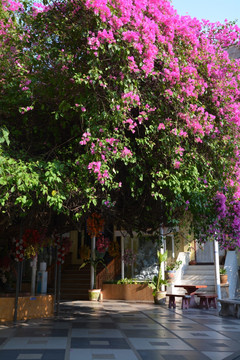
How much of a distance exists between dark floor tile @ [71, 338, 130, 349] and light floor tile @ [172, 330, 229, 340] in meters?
1.34

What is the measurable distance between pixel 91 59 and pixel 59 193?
2.15 meters

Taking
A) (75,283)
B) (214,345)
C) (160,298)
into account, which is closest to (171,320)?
(214,345)

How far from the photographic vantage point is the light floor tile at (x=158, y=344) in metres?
5.70

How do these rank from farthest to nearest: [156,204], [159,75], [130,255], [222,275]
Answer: [130,255]
[222,275]
[156,204]
[159,75]

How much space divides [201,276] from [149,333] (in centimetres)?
817

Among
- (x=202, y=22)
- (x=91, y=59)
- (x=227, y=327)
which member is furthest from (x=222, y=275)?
(x=91, y=59)

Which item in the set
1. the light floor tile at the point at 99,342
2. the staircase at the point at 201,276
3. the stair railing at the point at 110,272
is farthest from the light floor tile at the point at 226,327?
the stair railing at the point at 110,272

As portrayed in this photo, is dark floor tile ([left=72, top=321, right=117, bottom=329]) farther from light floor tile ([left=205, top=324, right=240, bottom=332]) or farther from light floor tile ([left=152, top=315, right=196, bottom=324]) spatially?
light floor tile ([left=205, top=324, right=240, bottom=332])

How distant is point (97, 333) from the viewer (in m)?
6.93

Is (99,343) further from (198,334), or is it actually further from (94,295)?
(94,295)

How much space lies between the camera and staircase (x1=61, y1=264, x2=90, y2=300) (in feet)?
51.0

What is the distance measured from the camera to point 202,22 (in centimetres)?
799

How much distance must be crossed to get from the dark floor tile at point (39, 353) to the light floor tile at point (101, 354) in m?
0.17

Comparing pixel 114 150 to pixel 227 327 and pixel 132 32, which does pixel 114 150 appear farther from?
pixel 227 327
